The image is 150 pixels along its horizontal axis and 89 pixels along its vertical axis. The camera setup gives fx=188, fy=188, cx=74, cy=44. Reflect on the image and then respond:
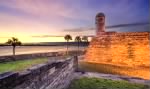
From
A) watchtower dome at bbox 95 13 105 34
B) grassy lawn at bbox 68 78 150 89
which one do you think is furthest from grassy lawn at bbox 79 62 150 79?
grassy lawn at bbox 68 78 150 89

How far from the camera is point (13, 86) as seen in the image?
3.05 metres

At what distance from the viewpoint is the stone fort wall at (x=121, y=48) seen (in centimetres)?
1273

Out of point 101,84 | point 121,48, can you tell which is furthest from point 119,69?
point 101,84

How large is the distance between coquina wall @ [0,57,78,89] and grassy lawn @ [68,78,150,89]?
16.3 inches

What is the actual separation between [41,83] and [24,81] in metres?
0.77

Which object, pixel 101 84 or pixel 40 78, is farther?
pixel 101 84

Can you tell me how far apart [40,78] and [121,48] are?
1057 centimetres

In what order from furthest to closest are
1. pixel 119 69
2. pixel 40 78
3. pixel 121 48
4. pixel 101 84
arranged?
1. pixel 121 48
2. pixel 119 69
3. pixel 101 84
4. pixel 40 78

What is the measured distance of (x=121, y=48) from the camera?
1378 centimetres

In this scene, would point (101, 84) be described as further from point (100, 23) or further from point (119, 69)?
point (100, 23)

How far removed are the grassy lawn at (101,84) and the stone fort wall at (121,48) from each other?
6907 millimetres

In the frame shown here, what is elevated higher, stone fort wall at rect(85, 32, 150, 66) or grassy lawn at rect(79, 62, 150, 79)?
stone fort wall at rect(85, 32, 150, 66)

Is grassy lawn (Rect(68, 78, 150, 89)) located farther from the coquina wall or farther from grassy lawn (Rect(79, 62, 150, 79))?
grassy lawn (Rect(79, 62, 150, 79))

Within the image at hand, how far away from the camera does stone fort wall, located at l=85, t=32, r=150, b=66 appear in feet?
41.8
